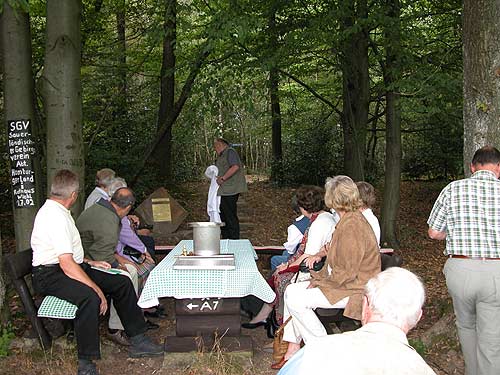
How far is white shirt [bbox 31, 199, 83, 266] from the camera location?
4.64 m

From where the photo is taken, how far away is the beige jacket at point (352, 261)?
4.42 meters

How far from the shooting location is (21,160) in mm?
6254

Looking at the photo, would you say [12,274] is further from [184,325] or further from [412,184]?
[412,184]

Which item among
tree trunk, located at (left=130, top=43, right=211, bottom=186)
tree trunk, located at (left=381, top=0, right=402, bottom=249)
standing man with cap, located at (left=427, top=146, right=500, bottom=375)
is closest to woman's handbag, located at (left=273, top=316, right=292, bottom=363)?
standing man with cap, located at (left=427, top=146, right=500, bottom=375)

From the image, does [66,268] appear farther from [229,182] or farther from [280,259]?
[229,182]

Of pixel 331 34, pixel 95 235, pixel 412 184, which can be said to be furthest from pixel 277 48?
pixel 412 184

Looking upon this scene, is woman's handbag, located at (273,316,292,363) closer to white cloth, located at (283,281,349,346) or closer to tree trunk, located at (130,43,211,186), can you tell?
white cloth, located at (283,281,349,346)

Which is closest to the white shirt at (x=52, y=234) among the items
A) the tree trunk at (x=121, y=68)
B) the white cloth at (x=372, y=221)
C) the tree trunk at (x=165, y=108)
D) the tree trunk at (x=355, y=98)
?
the white cloth at (x=372, y=221)

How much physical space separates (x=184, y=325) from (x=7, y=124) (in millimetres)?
2934

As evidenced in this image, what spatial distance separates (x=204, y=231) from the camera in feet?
16.8

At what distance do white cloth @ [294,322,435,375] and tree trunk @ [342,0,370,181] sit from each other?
8553mm

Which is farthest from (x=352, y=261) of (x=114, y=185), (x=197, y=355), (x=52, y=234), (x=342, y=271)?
(x=114, y=185)

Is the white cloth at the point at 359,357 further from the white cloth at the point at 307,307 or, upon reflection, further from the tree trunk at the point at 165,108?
the tree trunk at the point at 165,108

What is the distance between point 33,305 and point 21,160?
1875 millimetres
